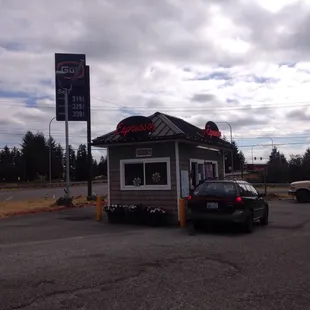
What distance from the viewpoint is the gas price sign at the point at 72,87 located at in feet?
88.9

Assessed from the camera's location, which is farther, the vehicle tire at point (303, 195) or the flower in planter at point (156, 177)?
the vehicle tire at point (303, 195)

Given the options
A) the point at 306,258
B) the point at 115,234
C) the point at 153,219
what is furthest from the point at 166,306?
the point at 153,219

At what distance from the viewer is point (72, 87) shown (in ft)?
91.4

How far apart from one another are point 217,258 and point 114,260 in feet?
6.88

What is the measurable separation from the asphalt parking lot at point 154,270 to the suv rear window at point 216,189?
118 centimetres

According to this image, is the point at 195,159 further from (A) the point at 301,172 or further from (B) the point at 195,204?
(A) the point at 301,172

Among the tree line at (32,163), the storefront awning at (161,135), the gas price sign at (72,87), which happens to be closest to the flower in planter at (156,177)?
the storefront awning at (161,135)

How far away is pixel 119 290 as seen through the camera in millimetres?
6574

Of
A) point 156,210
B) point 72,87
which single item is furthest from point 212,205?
point 72,87

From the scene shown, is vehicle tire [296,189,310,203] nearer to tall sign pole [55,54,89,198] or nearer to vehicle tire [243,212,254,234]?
tall sign pole [55,54,89,198]

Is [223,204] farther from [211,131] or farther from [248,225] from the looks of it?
[211,131]

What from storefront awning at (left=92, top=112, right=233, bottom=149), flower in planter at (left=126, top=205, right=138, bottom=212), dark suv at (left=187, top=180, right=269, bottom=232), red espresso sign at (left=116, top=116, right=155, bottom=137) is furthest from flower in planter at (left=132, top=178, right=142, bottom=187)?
dark suv at (left=187, top=180, right=269, bottom=232)

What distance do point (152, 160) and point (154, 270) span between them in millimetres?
9049

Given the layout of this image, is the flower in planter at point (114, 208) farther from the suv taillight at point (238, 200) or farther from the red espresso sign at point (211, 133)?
the suv taillight at point (238, 200)
